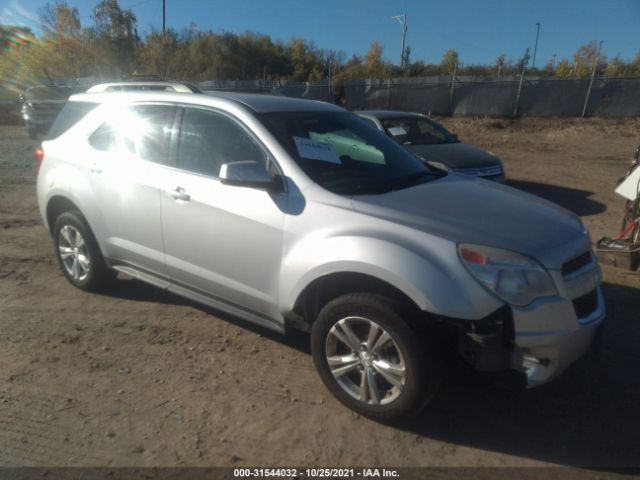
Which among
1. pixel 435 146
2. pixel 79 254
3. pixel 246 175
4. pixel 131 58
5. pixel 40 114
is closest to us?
pixel 246 175

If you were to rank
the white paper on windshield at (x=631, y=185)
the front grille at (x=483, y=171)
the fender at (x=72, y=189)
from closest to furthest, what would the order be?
the fender at (x=72, y=189) → the white paper on windshield at (x=631, y=185) → the front grille at (x=483, y=171)

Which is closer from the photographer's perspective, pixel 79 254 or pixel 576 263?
pixel 576 263

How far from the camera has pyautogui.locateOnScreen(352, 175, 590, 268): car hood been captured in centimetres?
270

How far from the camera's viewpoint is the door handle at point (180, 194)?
355cm

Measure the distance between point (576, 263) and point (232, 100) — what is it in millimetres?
2488

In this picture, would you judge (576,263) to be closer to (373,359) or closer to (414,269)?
(414,269)

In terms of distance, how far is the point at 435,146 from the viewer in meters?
8.54

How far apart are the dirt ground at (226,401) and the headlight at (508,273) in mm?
852

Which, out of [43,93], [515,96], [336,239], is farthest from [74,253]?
[515,96]

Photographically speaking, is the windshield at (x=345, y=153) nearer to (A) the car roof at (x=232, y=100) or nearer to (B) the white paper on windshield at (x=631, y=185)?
(A) the car roof at (x=232, y=100)

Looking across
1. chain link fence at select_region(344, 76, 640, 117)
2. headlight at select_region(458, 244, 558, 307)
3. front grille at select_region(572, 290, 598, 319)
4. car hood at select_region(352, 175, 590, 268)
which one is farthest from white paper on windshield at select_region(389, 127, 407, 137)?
chain link fence at select_region(344, 76, 640, 117)

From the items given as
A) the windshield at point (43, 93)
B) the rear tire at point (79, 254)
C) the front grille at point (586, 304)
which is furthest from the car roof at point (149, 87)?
the windshield at point (43, 93)

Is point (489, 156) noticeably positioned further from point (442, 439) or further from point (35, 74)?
point (35, 74)

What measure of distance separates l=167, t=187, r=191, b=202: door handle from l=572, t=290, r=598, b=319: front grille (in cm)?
253
